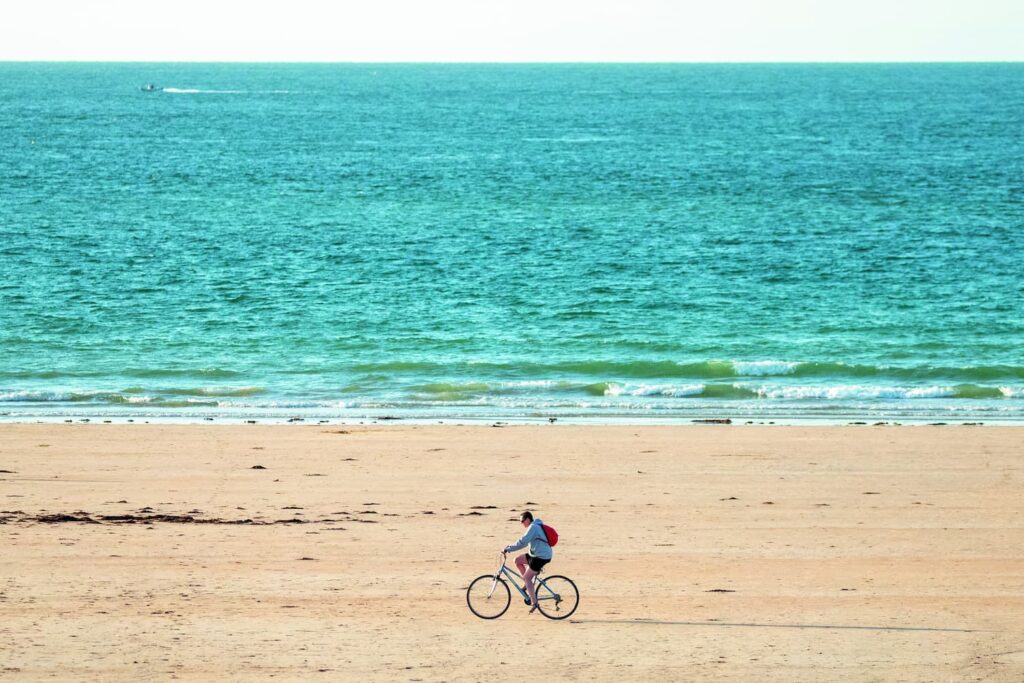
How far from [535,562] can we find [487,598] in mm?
963

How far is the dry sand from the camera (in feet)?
45.9

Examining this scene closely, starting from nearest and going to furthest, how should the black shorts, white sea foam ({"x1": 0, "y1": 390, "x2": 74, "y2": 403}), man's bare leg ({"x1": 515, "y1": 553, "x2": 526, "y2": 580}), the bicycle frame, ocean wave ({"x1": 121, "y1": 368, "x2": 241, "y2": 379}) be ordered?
the black shorts, man's bare leg ({"x1": 515, "y1": 553, "x2": 526, "y2": 580}), the bicycle frame, white sea foam ({"x1": 0, "y1": 390, "x2": 74, "y2": 403}), ocean wave ({"x1": 121, "y1": 368, "x2": 241, "y2": 379})

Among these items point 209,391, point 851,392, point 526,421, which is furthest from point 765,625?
point 209,391

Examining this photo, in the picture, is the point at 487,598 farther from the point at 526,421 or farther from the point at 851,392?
the point at 851,392

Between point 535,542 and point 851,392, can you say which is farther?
point 851,392

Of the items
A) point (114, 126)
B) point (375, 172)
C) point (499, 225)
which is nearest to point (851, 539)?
point (499, 225)

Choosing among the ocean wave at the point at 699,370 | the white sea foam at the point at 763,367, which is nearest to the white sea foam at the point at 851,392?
the ocean wave at the point at 699,370

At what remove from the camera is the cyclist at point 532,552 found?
569 inches

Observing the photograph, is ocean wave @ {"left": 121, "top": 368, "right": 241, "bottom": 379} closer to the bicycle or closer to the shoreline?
the shoreline

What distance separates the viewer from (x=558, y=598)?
593 inches

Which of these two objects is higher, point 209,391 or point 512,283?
point 512,283

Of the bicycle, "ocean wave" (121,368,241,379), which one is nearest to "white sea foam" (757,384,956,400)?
"ocean wave" (121,368,241,379)

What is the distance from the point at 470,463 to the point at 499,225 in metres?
32.2

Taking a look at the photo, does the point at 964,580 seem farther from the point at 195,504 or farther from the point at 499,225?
the point at 499,225
